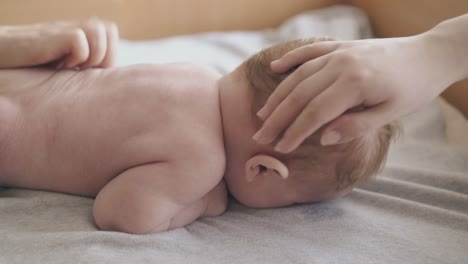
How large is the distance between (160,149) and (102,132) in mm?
115

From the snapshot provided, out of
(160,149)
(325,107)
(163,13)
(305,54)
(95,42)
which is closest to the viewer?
(325,107)

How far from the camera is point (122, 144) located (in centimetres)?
89

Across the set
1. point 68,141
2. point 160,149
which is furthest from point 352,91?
point 68,141

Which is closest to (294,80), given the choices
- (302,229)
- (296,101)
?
(296,101)

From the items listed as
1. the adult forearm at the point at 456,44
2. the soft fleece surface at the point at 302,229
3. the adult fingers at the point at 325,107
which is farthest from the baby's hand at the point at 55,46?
the adult forearm at the point at 456,44

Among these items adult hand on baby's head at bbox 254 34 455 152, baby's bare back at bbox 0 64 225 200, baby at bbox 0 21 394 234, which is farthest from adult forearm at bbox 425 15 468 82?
baby's bare back at bbox 0 64 225 200

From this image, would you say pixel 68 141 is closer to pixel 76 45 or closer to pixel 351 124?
pixel 76 45

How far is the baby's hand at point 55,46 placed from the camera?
95 centimetres

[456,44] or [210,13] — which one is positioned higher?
[456,44]

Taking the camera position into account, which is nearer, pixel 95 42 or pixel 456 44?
pixel 456 44

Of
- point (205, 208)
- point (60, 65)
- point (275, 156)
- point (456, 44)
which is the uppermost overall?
point (456, 44)

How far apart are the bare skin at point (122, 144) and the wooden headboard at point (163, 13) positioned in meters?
0.60

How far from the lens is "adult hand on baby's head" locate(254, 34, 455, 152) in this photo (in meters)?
0.67

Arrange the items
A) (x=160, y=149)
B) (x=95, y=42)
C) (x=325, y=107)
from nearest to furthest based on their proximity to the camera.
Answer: (x=325, y=107), (x=160, y=149), (x=95, y=42)
